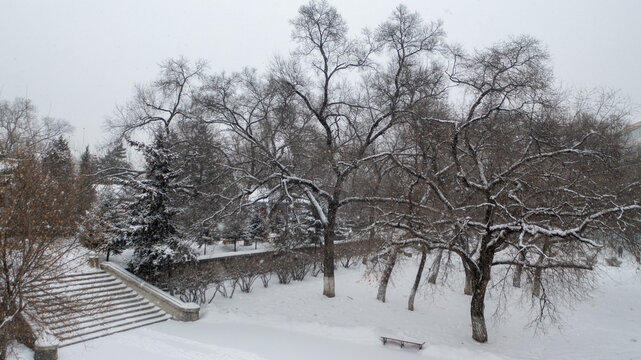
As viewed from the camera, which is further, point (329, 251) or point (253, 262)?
point (253, 262)

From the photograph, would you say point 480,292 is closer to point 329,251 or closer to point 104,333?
point 329,251

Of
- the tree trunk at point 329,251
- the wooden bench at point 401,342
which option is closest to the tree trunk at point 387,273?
the tree trunk at point 329,251

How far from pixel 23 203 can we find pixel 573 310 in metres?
17.3

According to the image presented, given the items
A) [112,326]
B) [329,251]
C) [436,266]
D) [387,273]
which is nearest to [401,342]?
[387,273]

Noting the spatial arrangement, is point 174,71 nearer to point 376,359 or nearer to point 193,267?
point 193,267

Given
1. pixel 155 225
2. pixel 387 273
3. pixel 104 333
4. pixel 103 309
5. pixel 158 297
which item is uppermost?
pixel 155 225

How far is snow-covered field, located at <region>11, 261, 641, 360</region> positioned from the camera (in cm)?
912

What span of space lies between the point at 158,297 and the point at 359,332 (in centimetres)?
697

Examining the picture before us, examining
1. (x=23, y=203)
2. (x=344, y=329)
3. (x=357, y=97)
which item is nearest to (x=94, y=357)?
(x=23, y=203)

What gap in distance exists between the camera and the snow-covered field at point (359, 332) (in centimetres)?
912

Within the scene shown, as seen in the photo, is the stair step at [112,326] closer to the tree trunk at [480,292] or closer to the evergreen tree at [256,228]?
the tree trunk at [480,292]

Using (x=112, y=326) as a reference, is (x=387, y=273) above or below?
above

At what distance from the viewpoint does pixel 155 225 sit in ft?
47.3

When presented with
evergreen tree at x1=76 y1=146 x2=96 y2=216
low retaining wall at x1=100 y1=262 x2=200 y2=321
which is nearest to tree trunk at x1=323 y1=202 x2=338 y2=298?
low retaining wall at x1=100 y1=262 x2=200 y2=321
